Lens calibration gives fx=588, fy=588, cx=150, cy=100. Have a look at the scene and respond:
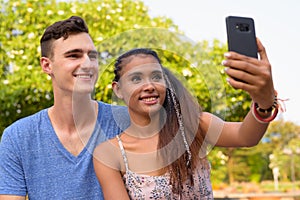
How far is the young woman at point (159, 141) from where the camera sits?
153 centimetres

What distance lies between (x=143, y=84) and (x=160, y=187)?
298 millimetres

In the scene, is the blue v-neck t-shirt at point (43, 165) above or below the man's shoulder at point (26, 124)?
below

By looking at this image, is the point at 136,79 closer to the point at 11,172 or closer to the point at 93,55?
the point at 93,55

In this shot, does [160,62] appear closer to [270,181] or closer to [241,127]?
[241,127]

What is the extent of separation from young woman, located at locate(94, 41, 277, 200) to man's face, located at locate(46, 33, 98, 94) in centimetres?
24

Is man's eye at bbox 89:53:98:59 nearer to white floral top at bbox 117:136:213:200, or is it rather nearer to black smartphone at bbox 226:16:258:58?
white floral top at bbox 117:136:213:200

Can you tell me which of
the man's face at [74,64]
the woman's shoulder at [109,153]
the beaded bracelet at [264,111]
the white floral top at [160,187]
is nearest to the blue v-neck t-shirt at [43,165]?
the man's face at [74,64]

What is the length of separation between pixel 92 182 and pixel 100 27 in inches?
139

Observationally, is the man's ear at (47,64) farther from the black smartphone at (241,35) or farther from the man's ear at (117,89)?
the black smartphone at (241,35)

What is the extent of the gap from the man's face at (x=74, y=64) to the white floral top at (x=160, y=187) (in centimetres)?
34

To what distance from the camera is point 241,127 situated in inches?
57.8

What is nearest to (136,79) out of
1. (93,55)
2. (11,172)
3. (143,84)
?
(143,84)

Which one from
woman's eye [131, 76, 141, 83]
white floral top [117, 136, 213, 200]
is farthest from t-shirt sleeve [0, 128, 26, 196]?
woman's eye [131, 76, 141, 83]

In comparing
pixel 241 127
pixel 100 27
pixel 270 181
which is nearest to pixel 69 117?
pixel 241 127
